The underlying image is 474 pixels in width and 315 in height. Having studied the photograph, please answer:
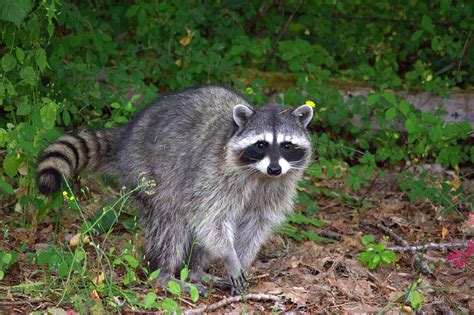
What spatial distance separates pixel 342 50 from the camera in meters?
7.48

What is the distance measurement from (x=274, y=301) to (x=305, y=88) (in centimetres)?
250

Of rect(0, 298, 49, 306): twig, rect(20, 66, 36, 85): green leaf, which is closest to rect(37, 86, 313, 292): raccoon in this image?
rect(20, 66, 36, 85): green leaf

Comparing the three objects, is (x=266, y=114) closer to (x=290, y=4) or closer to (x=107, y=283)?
(x=107, y=283)

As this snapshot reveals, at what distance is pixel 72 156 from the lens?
445cm

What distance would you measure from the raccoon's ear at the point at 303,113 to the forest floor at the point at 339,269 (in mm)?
838

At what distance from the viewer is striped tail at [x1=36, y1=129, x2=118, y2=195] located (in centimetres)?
400

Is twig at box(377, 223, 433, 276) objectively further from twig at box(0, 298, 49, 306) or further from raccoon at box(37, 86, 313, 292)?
twig at box(0, 298, 49, 306)

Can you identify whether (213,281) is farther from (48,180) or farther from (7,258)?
(7,258)

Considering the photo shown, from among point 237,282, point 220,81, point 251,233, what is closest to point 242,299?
point 237,282

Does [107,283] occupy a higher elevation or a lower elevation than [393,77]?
lower

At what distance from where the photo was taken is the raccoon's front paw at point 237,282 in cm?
433

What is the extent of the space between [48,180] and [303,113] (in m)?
1.53

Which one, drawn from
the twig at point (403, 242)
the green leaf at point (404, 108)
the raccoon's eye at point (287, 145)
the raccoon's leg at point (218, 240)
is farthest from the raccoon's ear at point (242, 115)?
the green leaf at point (404, 108)

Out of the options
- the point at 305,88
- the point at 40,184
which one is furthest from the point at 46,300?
the point at 305,88
